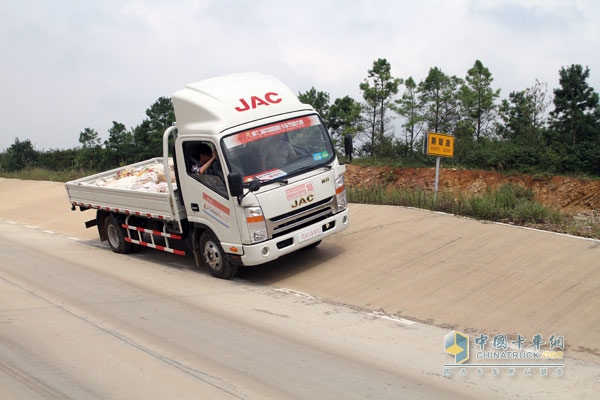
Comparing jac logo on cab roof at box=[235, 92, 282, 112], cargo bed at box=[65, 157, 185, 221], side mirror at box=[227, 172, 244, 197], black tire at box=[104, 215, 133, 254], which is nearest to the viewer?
side mirror at box=[227, 172, 244, 197]

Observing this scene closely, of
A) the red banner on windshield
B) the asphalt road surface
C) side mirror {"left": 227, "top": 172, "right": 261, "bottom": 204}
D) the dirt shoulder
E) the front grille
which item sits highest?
the red banner on windshield

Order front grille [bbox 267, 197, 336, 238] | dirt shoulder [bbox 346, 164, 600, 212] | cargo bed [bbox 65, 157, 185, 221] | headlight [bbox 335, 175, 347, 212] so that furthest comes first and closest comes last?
1. dirt shoulder [bbox 346, 164, 600, 212]
2. cargo bed [bbox 65, 157, 185, 221]
3. headlight [bbox 335, 175, 347, 212]
4. front grille [bbox 267, 197, 336, 238]

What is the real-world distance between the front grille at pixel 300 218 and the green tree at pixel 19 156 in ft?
115

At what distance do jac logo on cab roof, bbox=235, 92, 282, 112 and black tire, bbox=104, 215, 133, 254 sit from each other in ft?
15.3

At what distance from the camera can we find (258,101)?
32.8ft

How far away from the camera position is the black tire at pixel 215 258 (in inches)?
389

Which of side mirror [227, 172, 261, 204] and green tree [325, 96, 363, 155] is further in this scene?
green tree [325, 96, 363, 155]

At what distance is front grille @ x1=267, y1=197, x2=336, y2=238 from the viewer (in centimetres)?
930

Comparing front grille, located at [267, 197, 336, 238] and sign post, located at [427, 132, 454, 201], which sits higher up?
sign post, located at [427, 132, 454, 201]

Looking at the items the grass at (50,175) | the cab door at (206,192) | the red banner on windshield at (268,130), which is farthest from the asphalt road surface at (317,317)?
the grass at (50,175)

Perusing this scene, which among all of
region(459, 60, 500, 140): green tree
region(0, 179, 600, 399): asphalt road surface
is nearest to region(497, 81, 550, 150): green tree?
region(459, 60, 500, 140): green tree

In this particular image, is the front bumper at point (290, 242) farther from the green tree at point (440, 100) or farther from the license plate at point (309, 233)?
the green tree at point (440, 100)

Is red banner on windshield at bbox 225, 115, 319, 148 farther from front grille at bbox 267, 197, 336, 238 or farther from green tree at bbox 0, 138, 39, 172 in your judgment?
green tree at bbox 0, 138, 39, 172

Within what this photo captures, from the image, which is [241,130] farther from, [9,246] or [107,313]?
[9,246]
